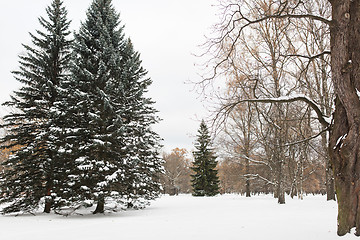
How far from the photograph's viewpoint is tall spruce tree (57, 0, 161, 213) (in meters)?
10.5

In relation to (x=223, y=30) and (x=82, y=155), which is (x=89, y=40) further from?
(x=223, y=30)

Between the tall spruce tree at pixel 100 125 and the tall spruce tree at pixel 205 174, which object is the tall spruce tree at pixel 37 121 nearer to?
the tall spruce tree at pixel 100 125

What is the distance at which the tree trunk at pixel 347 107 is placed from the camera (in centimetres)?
418

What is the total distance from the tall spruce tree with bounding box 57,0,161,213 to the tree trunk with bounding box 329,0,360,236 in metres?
8.42

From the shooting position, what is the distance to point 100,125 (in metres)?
11.5

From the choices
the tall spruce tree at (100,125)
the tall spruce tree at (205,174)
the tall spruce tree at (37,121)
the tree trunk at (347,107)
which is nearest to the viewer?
the tree trunk at (347,107)

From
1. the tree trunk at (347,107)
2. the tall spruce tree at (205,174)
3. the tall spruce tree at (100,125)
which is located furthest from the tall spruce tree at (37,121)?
the tall spruce tree at (205,174)

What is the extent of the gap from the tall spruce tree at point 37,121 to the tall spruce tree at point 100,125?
126 centimetres

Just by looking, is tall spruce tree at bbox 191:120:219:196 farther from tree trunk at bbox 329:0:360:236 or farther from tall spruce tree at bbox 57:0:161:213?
tree trunk at bbox 329:0:360:236

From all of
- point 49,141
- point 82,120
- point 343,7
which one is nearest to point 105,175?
point 82,120

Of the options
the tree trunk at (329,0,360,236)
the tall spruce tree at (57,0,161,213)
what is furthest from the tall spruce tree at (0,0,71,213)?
the tree trunk at (329,0,360,236)

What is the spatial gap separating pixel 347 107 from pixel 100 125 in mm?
9863

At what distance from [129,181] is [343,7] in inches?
392

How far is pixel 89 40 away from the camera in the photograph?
41.7 ft
